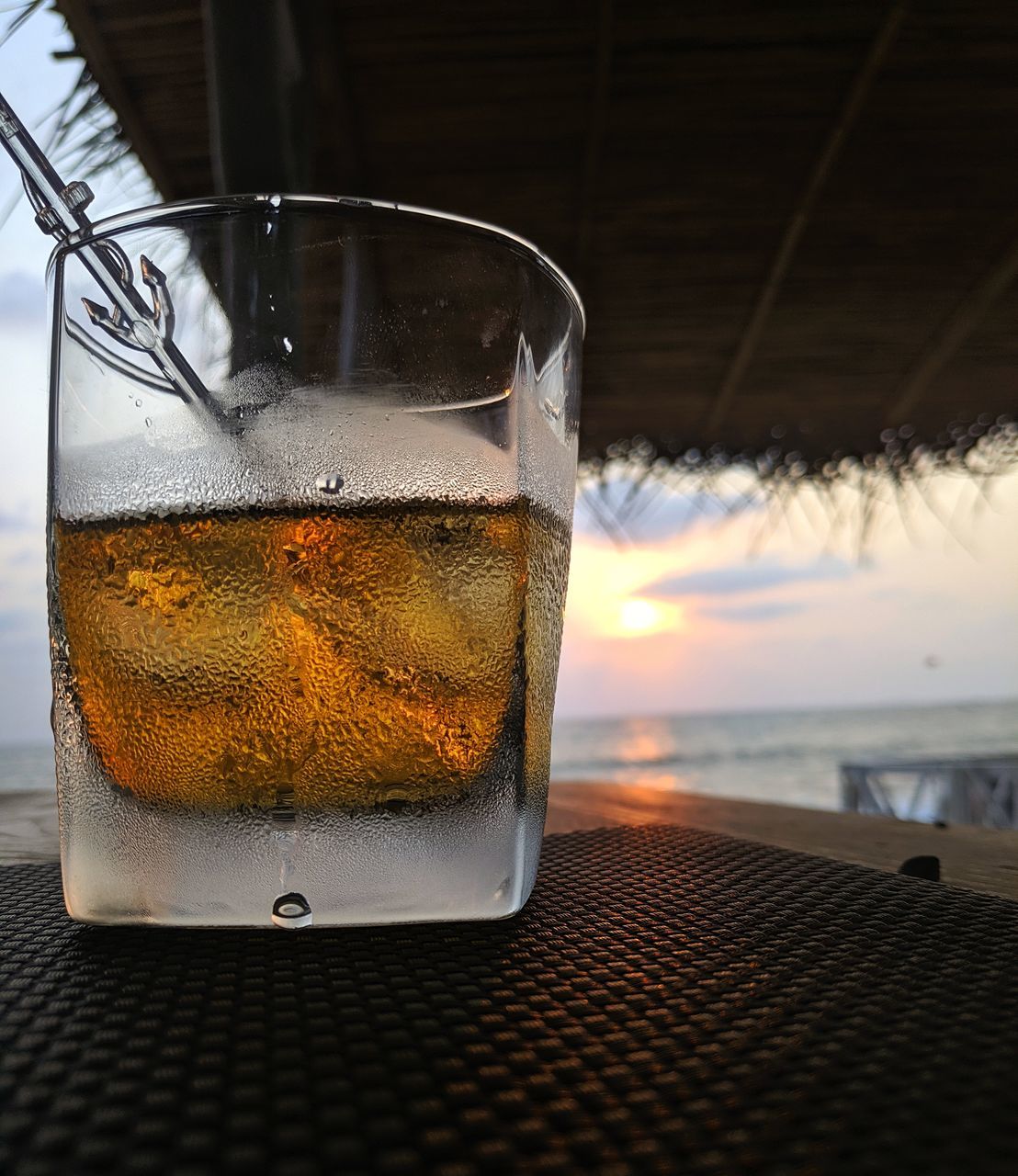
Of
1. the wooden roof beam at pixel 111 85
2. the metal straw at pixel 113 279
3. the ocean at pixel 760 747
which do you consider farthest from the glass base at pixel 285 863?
the ocean at pixel 760 747

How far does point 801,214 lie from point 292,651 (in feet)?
7.05

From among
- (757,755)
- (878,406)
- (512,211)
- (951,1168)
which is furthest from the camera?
(757,755)

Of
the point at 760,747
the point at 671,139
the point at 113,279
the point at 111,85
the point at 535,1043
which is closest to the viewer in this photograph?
the point at 535,1043

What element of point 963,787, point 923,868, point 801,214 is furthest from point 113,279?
point 963,787

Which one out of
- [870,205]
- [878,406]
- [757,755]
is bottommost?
[757,755]

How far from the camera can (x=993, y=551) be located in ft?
44.4

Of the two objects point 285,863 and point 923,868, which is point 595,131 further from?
point 285,863

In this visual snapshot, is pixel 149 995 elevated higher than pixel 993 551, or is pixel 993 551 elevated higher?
pixel 993 551

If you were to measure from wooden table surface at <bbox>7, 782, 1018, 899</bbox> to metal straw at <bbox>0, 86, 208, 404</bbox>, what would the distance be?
35cm

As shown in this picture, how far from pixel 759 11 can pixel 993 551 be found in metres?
13.7

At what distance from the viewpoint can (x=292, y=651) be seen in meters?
0.32

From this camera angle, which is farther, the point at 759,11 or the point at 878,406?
the point at 878,406

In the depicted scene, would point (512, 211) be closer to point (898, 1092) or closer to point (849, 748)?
point (898, 1092)

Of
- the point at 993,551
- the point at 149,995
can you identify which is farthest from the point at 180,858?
the point at 993,551
